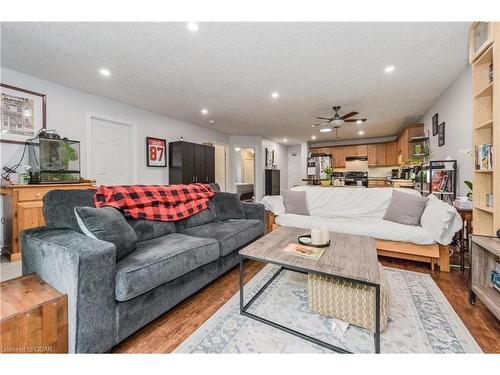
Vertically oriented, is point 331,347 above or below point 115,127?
below

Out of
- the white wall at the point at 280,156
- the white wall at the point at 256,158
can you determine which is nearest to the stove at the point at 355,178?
the white wall at the point at 280,156

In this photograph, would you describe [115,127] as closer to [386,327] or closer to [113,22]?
[113,22]

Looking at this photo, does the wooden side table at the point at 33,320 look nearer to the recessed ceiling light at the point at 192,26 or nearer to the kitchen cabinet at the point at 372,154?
the recessed ceiling light at the point at 192,26

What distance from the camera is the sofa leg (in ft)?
7.43

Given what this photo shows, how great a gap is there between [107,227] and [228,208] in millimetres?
1498

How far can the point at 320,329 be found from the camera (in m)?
→ 1.42

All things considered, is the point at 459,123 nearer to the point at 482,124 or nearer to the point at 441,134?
the point at 441,134

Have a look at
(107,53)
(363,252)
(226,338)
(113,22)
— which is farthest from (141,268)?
(107,53)

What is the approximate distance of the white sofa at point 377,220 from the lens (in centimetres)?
221

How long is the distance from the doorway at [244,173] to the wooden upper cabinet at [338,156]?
2999mm

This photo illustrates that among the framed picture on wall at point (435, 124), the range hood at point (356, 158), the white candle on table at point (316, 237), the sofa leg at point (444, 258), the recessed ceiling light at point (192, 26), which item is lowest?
the sofa leg at point (444, 258)

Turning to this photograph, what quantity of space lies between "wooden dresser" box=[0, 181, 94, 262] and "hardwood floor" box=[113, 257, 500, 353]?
1939 mm
